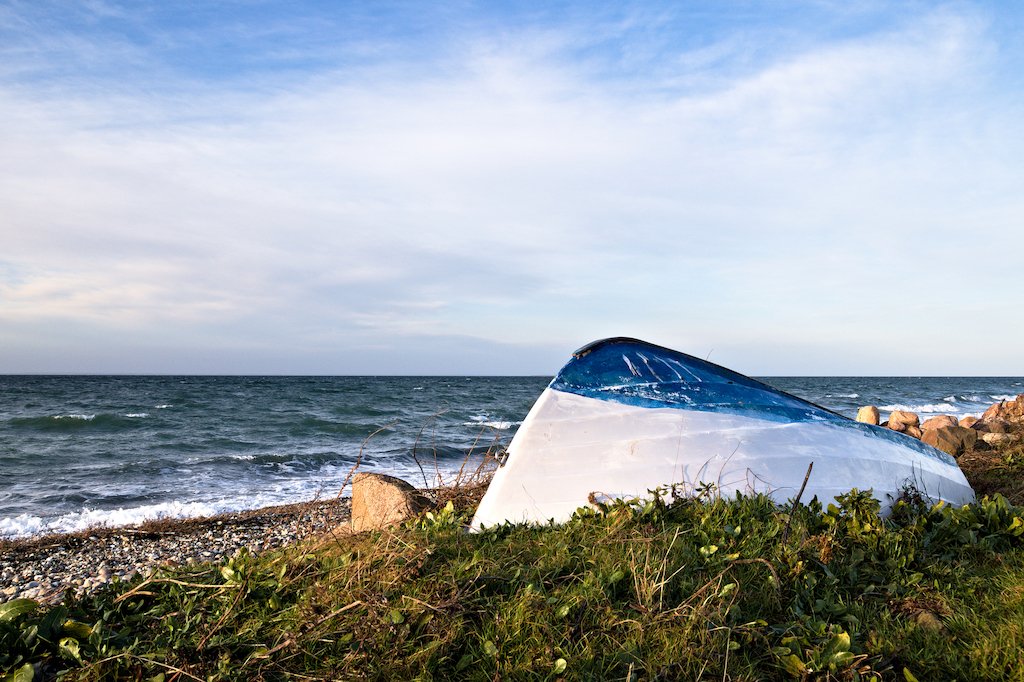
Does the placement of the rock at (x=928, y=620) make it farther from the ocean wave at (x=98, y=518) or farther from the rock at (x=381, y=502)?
the ocean wave at (x=98, y=518)

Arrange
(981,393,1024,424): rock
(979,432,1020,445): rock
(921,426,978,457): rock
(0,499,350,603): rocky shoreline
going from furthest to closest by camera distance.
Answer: (981,393,1024,424): rock < (921,426,978,457): rock < (979,432,1020,445): rock < (0,499,350,603): rocky shoreline

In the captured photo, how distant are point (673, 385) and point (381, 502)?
2815 mm

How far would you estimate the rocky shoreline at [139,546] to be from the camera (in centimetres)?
687

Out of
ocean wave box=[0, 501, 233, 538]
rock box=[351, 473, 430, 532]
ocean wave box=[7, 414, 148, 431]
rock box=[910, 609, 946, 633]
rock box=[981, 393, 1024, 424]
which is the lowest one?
ocean wave box=[0, 501, 233, 538]

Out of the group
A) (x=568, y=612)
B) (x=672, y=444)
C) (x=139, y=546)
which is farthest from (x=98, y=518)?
(x=568, y=612)

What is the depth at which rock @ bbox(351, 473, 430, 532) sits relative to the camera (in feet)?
18.7

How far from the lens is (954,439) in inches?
418

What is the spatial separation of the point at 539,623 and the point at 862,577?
2.11 meters

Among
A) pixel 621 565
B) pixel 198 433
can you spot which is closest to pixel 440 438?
pixel 198 433

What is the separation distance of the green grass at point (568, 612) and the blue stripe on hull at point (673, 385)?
116 centimetres

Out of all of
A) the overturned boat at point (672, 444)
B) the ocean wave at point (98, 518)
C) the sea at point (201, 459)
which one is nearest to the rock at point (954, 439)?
the sea at point (201, 459)

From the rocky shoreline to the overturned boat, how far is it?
284cm

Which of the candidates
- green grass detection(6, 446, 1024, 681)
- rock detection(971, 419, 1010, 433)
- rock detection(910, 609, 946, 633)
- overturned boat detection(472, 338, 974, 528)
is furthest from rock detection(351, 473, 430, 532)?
rock detection(971, 419, 1010, 433)

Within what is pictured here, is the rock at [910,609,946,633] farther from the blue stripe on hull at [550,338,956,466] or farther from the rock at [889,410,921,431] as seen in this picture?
the rock at [889,410,921,431]
